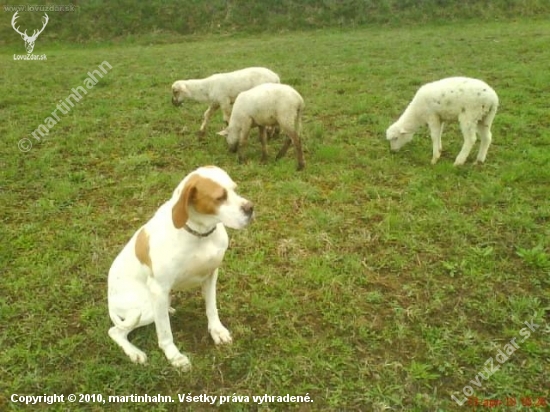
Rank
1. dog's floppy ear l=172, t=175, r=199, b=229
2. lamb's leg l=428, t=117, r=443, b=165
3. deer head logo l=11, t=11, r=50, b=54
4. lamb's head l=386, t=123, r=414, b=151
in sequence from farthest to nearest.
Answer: deer head logo l=11, t=11, r=50, b=54 < lamb's head l=386, t=123, r=414, b=151 < lamb's leg l=428, t=117, r=443, b=165 < dog's floppy ear l=172, t=175, r=199, b=229

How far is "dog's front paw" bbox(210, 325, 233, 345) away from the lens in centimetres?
380

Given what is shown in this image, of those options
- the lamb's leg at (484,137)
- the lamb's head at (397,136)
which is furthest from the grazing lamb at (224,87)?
the lamb's leg at (484,137)

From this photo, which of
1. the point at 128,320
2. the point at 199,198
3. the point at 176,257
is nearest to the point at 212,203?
the point at 199,198

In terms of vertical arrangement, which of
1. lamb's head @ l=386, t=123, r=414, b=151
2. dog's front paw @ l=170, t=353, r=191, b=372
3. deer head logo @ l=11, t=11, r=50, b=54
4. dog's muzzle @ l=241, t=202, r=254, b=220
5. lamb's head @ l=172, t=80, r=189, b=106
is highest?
deer head logo @ l=11, t=11, r=50, b=54

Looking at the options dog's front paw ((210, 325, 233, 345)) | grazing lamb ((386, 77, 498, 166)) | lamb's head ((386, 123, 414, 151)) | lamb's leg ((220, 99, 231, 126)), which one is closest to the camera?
dog's front paw ((210, 325, 233, 345))

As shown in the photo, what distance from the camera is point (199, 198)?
9.84 feet

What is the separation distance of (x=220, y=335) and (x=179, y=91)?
21.0 feet

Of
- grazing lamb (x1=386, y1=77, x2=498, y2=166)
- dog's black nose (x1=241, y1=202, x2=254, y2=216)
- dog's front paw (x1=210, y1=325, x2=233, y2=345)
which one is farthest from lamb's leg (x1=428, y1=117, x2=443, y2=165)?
dog's black nose (x1=241, y1=202, x2=254, y2=216)

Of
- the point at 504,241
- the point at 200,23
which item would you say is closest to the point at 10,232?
the point at 504,241

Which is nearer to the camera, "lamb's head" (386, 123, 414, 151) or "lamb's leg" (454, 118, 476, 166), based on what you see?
"lamb's leg" (454, 118, 476, 166)

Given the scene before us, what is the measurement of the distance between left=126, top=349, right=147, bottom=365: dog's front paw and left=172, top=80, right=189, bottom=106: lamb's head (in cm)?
637

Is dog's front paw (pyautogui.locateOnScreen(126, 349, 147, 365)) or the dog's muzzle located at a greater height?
the dog's muzzle

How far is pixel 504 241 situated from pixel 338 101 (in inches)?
230

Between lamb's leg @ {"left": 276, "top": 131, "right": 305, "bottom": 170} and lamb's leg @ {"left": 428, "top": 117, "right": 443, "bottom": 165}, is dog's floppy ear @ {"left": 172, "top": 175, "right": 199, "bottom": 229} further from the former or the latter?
lamb's leg @ {"left": 428, "top": 117, "right": 443, "bottom": 165}
